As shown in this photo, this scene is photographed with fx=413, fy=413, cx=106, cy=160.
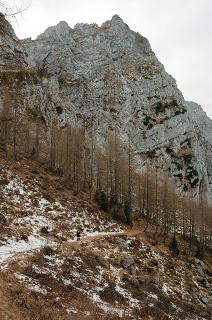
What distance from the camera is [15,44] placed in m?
141

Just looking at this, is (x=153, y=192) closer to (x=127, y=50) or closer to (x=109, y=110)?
(x=109, y=110)

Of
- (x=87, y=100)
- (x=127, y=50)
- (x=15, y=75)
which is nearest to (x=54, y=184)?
(x=15, y=75)

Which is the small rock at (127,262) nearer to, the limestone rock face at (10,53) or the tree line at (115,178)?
the tree line at (115,178)

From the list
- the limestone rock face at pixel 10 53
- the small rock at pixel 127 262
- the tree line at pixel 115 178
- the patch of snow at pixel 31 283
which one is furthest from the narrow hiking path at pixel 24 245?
the limestone rock face at pixel 10 53

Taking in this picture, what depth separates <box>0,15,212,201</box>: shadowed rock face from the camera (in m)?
143

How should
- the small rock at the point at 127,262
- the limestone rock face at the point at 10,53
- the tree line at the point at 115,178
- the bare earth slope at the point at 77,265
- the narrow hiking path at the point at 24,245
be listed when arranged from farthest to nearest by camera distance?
the limestone rock face at the point at 10,53, the tree line at the point at 115,178, the small rock at the point at 127,262, the narrow hiking path at the point at 24,245, the bare earth slope at the point at 77,265

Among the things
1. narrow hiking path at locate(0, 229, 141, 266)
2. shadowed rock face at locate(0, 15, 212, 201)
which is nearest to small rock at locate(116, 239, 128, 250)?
narrow hiking path at locate(0, 229, 141, 266)

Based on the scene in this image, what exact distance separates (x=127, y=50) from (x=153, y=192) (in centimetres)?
11850

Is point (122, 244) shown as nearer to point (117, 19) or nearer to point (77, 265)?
point (77, 265)

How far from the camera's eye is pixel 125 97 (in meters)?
158

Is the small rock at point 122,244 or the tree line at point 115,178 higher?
the tree line at point 115,178

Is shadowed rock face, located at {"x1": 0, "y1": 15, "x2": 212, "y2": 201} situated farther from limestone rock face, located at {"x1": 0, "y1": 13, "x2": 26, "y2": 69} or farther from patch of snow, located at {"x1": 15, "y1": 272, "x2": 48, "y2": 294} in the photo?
patch of snow, located at {"x1": 15, "y1": 272, "x2": 48, "y2": 294}

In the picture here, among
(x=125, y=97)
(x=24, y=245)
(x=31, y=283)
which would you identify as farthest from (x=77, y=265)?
(x=125, y=97)

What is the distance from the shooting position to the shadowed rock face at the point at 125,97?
143 m
